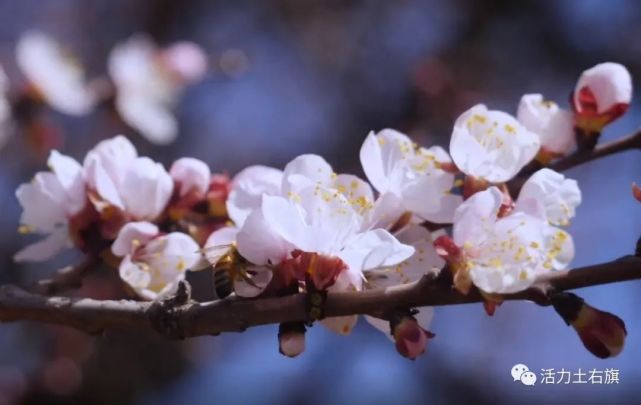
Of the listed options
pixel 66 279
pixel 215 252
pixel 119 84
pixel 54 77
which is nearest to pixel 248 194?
pixel 215 252

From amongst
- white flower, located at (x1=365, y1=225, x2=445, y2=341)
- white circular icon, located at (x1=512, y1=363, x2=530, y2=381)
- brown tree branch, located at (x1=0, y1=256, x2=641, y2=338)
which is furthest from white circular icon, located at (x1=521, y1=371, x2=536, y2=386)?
brown tree branch, located at (x1=0, y1=256, x2=641, y2=338)

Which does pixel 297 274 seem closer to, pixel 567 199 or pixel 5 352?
pixel 567 199

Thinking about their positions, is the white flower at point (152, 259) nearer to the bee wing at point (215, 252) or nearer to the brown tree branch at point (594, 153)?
the bee wing at point (215, 252)

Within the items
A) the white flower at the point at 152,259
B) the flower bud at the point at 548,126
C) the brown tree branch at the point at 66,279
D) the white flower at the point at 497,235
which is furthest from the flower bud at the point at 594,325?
the brown tree branch at the point at 66,279

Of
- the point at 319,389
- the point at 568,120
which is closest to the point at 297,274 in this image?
the point at 568,120

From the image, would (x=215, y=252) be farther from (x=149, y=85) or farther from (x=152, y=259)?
(x=149, y=85)

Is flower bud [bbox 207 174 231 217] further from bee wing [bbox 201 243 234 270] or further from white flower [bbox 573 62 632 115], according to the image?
white flower [bbox 573 62 632 115]
